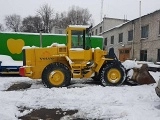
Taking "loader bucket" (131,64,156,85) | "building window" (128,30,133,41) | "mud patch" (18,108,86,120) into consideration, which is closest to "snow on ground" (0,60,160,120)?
"mud patch" (18,108,86,120)

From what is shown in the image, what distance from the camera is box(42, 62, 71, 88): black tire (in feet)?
37.6

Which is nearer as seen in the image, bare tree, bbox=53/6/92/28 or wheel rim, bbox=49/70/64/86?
wheel rim, bbox=49/70/64/86

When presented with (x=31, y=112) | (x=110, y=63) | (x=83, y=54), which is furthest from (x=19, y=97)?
(x=110, y=63)

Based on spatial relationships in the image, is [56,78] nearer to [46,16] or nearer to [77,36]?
[77,36]

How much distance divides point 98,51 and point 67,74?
1.81 meters

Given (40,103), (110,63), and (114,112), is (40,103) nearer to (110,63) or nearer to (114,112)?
(114,112)

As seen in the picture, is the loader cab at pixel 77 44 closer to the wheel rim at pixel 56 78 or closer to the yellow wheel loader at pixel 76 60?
the yellow wheel loader at pixel 76 60

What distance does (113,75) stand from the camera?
1194 cm

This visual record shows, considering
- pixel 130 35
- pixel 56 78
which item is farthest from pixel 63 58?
pixel 130 35

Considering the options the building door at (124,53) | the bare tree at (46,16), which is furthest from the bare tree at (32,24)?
the building door at (124,53)

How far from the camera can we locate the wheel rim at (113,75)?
11.9 m

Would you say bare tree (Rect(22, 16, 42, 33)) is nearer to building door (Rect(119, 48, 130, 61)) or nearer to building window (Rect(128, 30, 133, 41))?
building door (Rect(119, 48, 130, 61))

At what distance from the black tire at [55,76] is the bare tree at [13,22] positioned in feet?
221

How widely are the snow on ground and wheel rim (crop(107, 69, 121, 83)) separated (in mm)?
1391
